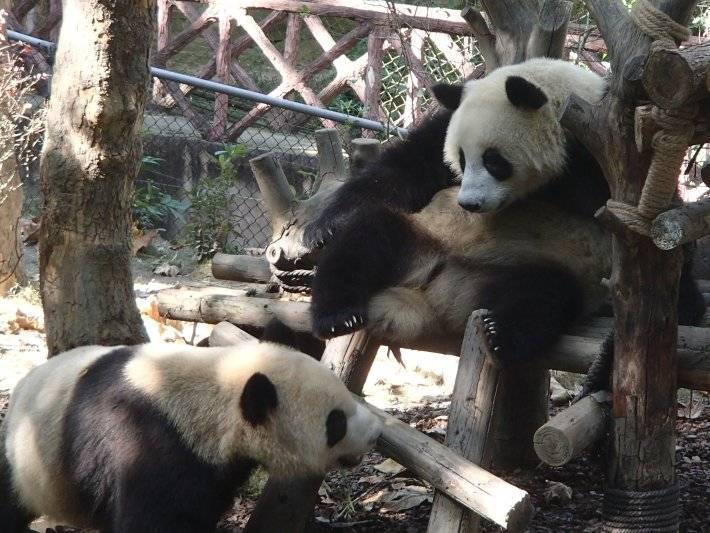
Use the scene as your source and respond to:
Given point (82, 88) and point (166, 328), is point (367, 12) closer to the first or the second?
point (166, 328)

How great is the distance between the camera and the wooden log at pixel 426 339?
11.4 feet

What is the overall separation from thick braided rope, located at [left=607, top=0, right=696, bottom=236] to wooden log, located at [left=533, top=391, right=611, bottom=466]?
0.77 metres

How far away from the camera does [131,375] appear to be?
341 centimetres

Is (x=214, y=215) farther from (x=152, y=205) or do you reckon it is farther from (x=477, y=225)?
(x=477, y=225)

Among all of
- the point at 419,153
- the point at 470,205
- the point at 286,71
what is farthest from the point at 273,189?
the point at 286,71

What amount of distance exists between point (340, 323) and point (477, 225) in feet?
2.86

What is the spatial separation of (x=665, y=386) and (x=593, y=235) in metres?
0.96

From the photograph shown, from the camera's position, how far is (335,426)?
335 cm

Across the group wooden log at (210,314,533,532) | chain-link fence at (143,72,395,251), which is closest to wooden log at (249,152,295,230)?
wooden log at (210,314,533,532)

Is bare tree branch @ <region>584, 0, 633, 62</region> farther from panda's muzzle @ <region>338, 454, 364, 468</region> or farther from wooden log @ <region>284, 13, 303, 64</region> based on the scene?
wooden log @ <region>284, 13, 303, 64</region>

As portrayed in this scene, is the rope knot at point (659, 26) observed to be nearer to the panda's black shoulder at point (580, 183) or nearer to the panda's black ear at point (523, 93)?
the panda's black ear at point (523, 93)

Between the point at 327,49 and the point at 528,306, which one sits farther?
the point at 327,49

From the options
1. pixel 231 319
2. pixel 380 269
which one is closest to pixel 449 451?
pixel 380 269

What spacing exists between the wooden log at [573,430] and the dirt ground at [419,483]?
696 millimetres
